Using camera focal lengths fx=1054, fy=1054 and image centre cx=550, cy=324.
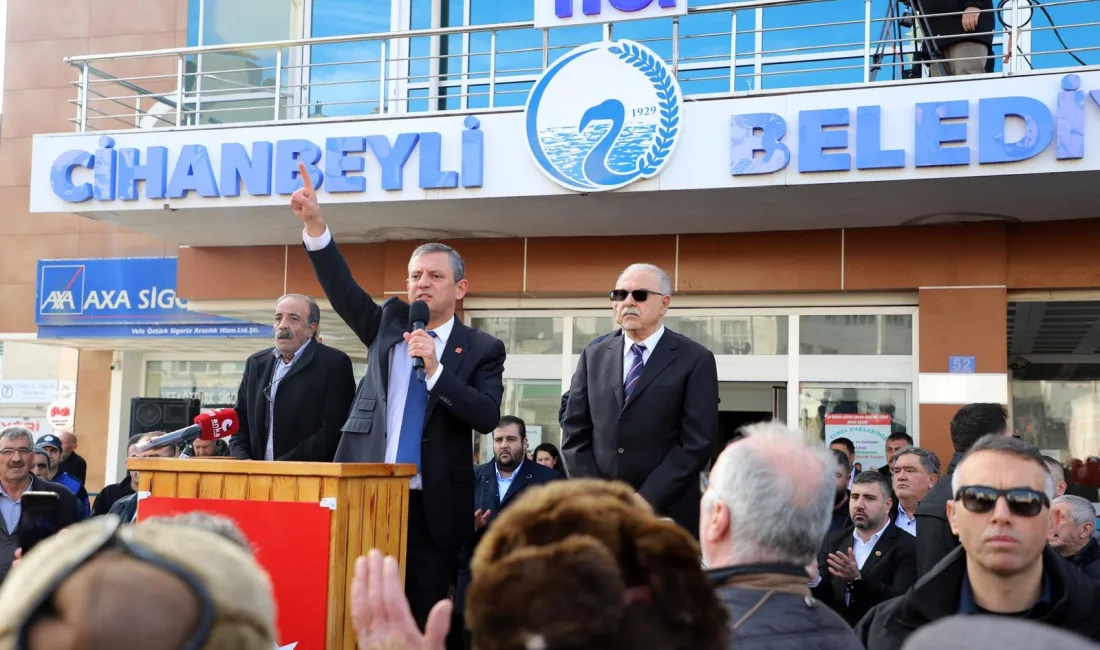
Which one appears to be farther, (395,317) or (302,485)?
(395,317)

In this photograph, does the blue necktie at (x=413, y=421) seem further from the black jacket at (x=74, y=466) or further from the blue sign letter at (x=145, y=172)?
the black jacket at (x=74, y=466)

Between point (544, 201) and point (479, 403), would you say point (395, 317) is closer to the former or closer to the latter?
point (479, 403)

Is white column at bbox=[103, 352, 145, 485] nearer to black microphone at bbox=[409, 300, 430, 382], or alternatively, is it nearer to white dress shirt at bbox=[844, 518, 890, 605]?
white dress shirt at bbox=[844, 518, 890, 605]

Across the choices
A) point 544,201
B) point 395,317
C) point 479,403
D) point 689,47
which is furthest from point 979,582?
point 689,47

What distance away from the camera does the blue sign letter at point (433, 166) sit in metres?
9.79

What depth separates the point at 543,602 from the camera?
139 centimetres

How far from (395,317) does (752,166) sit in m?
5.49

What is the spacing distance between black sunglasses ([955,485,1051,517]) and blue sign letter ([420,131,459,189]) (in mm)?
7343

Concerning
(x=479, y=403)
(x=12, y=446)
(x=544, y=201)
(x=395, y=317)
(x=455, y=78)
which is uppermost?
(x=455, y=78)

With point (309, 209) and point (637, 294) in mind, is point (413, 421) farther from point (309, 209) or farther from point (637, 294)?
point (637, 294)

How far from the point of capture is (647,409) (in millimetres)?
4301

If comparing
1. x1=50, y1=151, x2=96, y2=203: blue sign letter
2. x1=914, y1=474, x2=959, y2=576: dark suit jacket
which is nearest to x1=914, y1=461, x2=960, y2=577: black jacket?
x1=914, y1=474, x2=959, y2=576: dark suit jacket

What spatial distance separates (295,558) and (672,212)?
7247 mm

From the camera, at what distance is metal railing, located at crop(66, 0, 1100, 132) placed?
9719 millimetres
